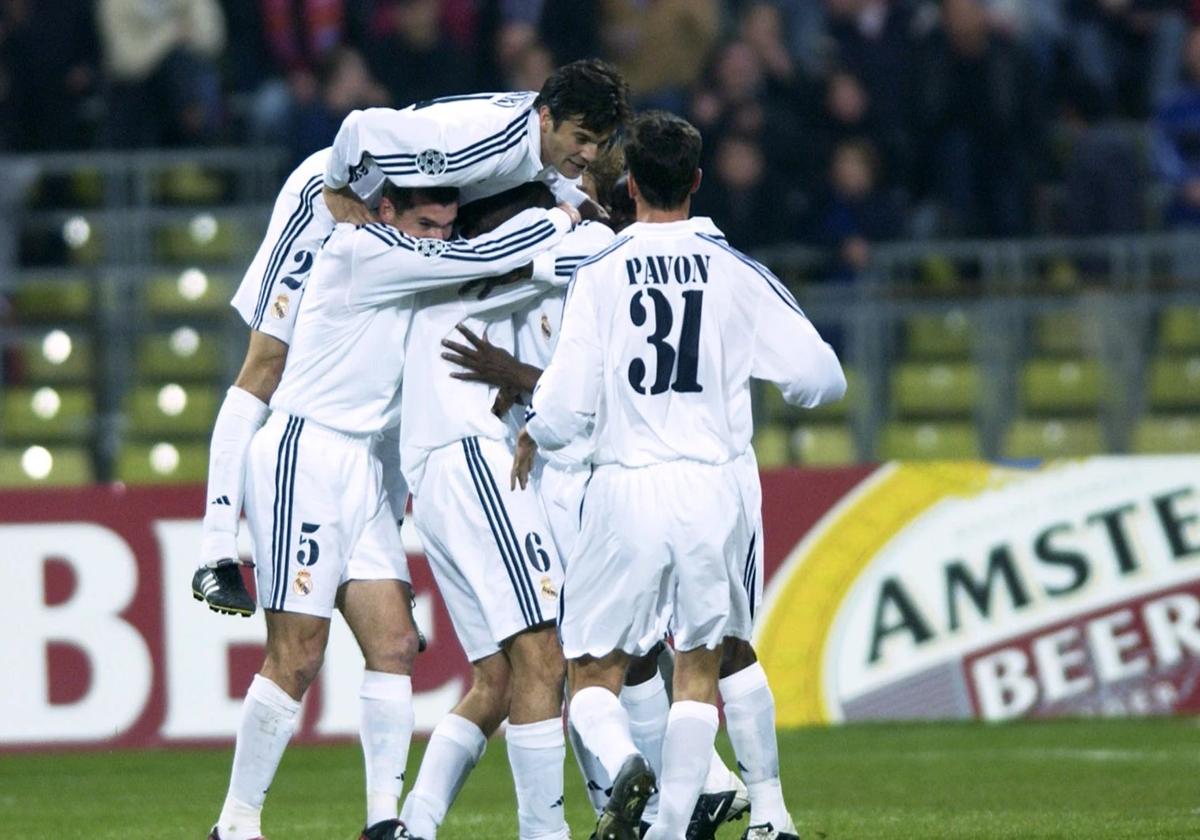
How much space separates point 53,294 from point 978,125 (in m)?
5.76

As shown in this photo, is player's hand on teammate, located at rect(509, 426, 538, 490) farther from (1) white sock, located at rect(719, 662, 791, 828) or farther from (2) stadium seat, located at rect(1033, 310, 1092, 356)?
(2) stadium seat, located at rect(1033, 310, 1092, 356)

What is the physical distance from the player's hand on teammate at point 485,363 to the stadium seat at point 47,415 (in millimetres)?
7347

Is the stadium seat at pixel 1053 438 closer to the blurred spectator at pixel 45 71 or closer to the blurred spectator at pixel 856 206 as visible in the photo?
the blurred spectator at pixel 856 206

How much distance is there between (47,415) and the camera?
1362 cm

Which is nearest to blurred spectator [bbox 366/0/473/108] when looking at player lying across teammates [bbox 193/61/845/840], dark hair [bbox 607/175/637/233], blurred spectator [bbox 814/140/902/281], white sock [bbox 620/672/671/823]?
blurred spectator [bbox 814/140/902/281]

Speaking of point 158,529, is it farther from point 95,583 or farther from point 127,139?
point 127,139

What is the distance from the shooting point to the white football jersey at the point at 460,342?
6641mm

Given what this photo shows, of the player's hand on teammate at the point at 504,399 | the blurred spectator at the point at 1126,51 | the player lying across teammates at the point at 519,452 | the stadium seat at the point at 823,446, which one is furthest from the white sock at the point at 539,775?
the blurred spectator at the point at 1126,51

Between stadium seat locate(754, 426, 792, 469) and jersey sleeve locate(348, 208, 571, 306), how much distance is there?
6.46 metres

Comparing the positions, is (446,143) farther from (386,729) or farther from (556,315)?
(386,729)

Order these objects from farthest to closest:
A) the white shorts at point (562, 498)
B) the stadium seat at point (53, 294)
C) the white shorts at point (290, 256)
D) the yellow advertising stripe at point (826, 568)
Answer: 1. the stadium seat at point (53, 294)
2. the yellow advertising stripe at point (826, 568)
3. the white shorts at point (290, 256)
4. the white shorts at point (562, 498)

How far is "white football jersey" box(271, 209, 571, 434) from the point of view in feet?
21.7

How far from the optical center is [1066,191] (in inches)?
550

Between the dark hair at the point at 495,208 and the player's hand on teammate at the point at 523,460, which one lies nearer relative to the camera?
the player's hand on teammate at the point at 523,460
